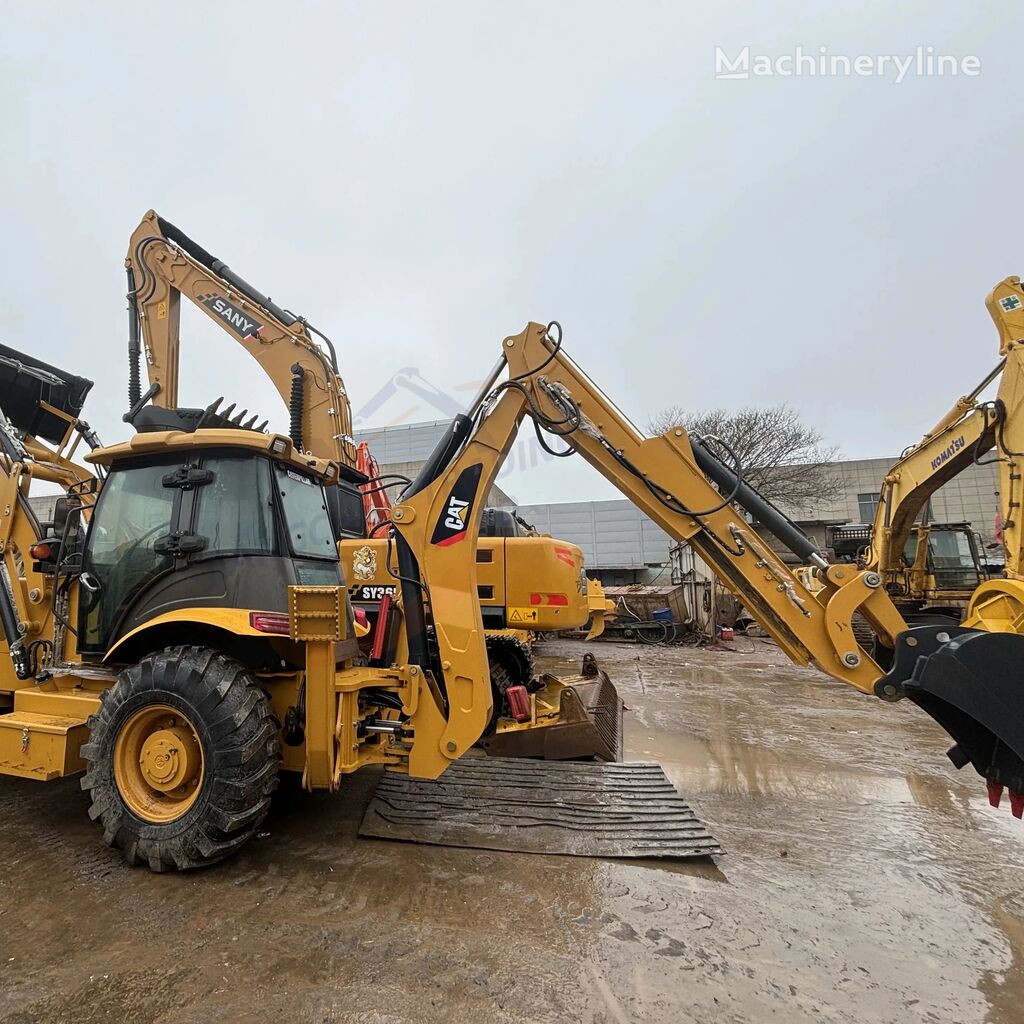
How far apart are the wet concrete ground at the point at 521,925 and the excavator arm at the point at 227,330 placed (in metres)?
4.00

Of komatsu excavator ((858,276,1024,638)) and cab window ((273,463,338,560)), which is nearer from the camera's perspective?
cab window ((273,463,338,560))

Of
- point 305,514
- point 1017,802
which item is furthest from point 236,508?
point 1017,802

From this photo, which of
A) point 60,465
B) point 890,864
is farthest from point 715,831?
point 60,465

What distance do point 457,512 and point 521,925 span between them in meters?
2.24

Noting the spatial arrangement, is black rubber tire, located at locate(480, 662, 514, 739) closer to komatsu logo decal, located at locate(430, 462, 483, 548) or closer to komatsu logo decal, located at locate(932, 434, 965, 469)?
komatsu logo decal, located at locate(430, 462, 483, 548)

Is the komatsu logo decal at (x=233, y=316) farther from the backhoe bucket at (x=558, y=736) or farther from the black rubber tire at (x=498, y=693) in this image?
the backhoe bucket at (x=558, y=736)

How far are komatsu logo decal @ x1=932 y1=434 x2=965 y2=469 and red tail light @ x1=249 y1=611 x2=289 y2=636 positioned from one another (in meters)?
6.78

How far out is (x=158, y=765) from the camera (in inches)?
133

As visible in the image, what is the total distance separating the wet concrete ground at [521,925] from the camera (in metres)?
2.32

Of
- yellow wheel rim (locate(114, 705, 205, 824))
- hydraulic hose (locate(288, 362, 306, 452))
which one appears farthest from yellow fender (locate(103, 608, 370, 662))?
hydraulic hose (locate(288, 362, 306, 452))

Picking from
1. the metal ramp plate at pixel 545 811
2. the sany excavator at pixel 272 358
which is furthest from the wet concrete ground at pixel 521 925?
the sany excavator at pixel 272 358

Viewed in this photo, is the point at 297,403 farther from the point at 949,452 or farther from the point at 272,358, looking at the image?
the point at 949,452

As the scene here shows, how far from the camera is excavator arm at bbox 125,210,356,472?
6.80m

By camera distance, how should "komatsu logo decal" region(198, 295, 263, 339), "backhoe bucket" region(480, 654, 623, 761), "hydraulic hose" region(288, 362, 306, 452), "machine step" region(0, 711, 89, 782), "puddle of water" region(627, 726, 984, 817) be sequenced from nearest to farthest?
"machine step" region(0, 711, 89, 782), "puddle of water" region(627, 726, 984, 817), "backhoe bucket" region(480, 654, 623, 761), "hydraulic hose" region(288, 362, 306, 452), "komatsu logo decal" region(198, 295, 263, 339)
